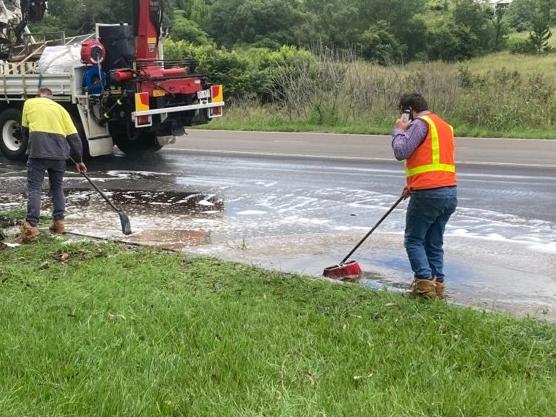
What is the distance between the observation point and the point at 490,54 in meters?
56.7

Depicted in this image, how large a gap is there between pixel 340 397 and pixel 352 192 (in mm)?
7269

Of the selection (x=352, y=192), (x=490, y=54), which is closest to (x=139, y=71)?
(x=352, y=192)

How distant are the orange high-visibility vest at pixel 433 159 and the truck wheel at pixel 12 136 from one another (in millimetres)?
9962

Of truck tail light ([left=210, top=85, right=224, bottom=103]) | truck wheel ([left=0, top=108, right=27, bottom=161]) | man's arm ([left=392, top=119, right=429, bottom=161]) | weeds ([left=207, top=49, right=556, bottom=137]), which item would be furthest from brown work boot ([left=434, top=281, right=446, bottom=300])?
weeds ([left=207, top=49, right=556, bottom=137])

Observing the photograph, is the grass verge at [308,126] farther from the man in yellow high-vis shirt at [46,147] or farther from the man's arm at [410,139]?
the man's arm at [410,139]

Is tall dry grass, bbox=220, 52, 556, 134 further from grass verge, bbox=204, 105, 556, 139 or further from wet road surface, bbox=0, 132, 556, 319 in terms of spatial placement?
wet road surface, bbox=0, 132, 556, 319

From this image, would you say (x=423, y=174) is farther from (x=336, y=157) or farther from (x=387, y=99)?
(x=387, y=99)

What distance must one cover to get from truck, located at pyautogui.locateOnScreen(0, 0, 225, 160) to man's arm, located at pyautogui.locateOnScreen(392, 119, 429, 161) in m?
7.39

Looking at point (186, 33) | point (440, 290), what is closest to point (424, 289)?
point (440, 290)

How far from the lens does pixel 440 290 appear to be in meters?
5.78

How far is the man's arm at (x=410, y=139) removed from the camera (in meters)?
5.56

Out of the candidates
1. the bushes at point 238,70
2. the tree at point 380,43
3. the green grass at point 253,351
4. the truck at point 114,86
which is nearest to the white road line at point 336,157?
the truck at point 114,86

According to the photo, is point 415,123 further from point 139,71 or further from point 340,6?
point 340,6

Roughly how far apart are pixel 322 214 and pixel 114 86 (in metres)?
5.19
